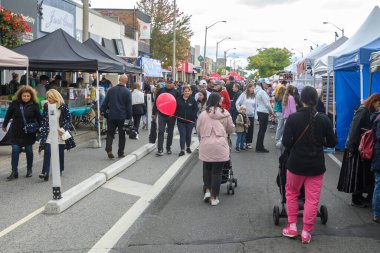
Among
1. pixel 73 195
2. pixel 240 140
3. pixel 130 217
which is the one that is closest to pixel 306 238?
pixel 130 217

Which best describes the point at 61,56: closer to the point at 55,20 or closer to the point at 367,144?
the point at 367,144

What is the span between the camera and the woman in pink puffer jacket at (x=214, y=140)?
22.4 feet

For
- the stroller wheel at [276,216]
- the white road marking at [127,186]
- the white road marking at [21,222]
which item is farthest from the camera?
the white road marking at [127,186]

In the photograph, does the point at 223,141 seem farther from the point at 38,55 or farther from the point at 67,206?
the point at 38,55

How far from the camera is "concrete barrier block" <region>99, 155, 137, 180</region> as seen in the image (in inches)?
346

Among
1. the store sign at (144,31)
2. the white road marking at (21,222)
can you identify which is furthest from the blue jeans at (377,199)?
the store sign at (144,31)

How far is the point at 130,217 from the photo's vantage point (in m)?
6.35

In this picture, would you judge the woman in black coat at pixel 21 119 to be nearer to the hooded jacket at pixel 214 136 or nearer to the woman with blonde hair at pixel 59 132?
the woman with blonde hair at pixel 59 132

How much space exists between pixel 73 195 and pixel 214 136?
2257 millimetres

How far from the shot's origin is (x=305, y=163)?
527cm

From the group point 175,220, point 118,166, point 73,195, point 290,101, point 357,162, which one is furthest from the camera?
point 290,101

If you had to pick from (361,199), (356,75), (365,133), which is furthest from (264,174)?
(356,75)

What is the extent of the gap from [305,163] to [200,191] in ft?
9.71

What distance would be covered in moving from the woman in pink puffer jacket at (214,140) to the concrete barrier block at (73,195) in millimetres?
1938
